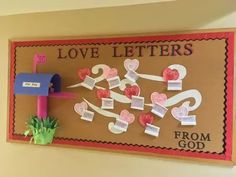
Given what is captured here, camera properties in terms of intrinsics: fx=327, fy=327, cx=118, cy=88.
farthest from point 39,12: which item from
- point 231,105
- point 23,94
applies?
point 231,105

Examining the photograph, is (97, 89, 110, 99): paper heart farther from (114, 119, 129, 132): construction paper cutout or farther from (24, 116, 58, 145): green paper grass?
(24, 116, 58, 145): green paper grass

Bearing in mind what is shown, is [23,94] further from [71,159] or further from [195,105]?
[195,105]

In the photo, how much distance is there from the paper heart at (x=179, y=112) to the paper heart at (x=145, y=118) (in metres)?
0.14

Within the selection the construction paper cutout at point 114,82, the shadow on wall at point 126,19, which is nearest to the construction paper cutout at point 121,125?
the construction paper cutout at point 114,82

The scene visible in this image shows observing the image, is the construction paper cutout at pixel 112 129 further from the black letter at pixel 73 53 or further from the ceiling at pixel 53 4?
the ceiling at pixel 53 4

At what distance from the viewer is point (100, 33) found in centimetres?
224

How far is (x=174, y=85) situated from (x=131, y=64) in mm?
316

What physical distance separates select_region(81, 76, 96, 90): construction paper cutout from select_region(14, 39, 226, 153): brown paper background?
3 cm

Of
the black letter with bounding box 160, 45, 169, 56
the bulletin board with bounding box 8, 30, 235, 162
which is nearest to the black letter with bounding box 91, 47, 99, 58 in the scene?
the bulletin board with bounding box 8, 30, 235, 162

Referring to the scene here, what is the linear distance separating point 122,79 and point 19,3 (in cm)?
88

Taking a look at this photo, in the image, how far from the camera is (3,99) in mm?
2562

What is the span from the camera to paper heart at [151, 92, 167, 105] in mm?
2043

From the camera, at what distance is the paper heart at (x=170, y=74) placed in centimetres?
201

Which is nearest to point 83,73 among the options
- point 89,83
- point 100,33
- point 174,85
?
point 89,83
